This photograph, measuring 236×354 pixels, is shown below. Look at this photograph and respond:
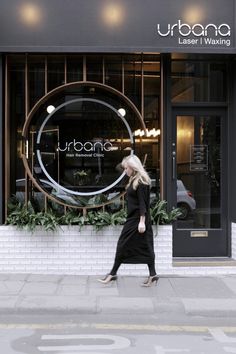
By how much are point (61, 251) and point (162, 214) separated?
1623 millimetres

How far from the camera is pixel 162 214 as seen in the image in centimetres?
833

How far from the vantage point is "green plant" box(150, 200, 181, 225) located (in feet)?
27.3

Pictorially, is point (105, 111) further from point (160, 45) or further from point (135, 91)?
point (160, 45)

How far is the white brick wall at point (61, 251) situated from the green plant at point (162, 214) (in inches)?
22.6

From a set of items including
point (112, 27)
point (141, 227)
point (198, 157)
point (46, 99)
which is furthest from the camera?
point (198, 157)

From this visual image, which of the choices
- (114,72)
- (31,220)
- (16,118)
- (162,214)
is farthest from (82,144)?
(162,214)

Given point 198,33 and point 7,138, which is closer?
point 198,33

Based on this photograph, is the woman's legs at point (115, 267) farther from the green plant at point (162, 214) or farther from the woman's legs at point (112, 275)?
the green plant at point (162, 214)

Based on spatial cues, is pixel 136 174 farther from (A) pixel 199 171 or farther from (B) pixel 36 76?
(B) pixel 36 76

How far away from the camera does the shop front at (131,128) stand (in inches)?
335

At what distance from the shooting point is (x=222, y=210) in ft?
29.1

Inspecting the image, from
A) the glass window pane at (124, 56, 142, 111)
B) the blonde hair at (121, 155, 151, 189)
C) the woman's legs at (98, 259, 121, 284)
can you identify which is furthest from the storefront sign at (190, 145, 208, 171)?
the woman's legs at (98, 259, 121, 284)

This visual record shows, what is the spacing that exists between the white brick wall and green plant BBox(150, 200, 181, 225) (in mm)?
573

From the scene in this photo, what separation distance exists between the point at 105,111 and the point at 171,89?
1.10 meters
